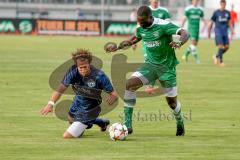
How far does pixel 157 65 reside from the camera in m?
13.9

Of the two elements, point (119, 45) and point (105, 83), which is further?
point (119, 45)

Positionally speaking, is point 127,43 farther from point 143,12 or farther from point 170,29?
point 143,12

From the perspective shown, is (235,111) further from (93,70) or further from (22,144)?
(22,144)

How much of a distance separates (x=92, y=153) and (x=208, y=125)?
4.12 meters

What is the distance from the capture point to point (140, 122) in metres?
15.9

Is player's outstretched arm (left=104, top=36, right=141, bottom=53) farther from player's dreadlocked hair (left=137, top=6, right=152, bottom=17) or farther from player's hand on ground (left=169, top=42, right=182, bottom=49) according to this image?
player's hand on ground (left=169, top=42, right=182, bottom=49)

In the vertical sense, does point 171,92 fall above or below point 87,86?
below

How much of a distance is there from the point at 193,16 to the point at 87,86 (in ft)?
76.8

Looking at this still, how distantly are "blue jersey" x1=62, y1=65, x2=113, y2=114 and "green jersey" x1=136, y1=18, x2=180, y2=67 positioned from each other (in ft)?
3.01

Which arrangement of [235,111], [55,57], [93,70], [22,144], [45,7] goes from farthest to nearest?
[45,7]
[55,57]
[235,111]
[93,70]
[22,144]

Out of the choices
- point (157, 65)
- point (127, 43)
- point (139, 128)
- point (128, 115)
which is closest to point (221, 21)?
point (139, 128)

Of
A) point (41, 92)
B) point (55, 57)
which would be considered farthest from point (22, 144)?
point (55, 57)

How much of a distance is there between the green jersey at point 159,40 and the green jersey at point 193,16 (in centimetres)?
2221

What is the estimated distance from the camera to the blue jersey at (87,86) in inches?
530
